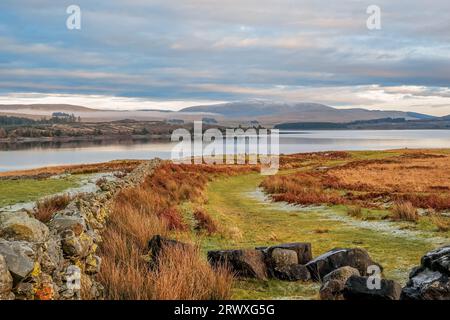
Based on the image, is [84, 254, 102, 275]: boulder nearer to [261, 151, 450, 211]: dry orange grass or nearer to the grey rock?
the grey rock

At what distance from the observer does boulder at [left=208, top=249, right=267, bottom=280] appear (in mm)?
9453

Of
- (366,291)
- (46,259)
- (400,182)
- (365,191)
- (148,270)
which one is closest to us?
(46,259)

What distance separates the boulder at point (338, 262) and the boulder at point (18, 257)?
5918 millimetres

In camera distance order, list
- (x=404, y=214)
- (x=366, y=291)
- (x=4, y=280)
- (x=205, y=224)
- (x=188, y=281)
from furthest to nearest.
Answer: (x=404, y=214) < (x=205, y=224) < (x=188, y=281) < (x=366, y=291) < (x=4, y=280)

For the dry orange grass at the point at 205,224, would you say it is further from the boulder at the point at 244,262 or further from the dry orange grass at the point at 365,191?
the dry orange grass at the point at 365,191

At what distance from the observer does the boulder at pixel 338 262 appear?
31.2ft

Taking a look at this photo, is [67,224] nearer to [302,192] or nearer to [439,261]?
[439,261]

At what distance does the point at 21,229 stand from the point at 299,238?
10427 millimetres

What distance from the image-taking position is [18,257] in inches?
211

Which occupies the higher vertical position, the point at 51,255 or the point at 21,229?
the point at 21,229

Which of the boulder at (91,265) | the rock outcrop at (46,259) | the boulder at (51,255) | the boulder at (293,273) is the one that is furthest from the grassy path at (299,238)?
the boulder at (51,255)

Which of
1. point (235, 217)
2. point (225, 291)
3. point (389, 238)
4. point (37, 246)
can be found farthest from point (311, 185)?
point (37, 246)

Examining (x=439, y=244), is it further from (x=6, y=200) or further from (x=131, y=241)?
(x=6, y=200)

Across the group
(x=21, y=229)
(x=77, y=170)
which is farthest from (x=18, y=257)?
(x=77, y=170)
